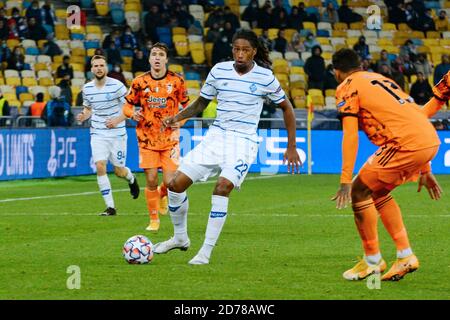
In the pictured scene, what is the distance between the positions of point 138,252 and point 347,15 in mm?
24785

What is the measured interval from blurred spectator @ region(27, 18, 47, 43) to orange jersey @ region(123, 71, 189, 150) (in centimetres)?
1887

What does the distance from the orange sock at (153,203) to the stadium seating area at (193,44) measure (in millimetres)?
16227

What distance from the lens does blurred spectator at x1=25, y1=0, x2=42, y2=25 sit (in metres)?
33.5

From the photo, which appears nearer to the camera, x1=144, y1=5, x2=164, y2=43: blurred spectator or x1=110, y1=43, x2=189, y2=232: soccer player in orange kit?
x1=110, y1=43, x2=189, y2=232: soccer player in orange kit

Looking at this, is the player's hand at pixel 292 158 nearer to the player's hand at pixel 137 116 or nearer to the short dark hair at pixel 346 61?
the short dark hair at pixel 346 61

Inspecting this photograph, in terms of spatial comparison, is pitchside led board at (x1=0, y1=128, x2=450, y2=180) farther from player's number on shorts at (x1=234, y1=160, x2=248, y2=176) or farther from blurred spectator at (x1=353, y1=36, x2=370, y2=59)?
player's number on shorts at (x1=234, y1=160, x2=248, y2=176)

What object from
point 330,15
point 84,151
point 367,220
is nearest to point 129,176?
point 84,151

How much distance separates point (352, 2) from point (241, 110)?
82.4 ft

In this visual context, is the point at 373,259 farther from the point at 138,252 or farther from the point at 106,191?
the point at 106,191

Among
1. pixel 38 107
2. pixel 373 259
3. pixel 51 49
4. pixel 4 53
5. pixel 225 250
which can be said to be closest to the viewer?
pixel 373 259

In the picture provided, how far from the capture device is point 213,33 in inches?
1312

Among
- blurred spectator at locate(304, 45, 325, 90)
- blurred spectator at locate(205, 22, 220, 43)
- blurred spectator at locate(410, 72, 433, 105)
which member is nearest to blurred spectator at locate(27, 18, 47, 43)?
blurred spectator at locate(205, 22, 220, 43)
